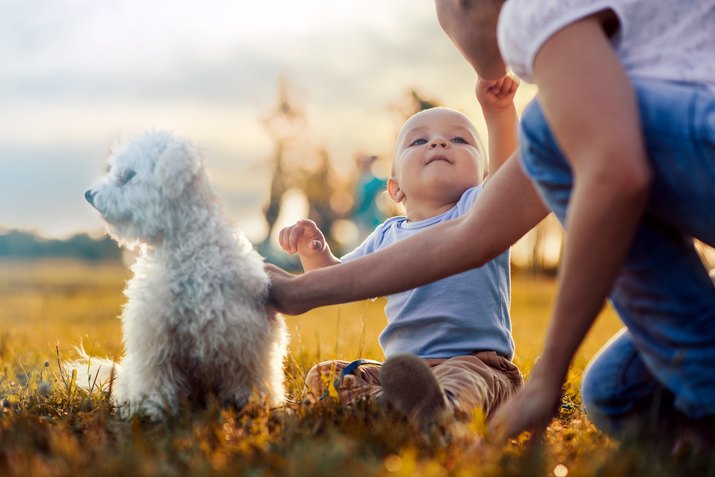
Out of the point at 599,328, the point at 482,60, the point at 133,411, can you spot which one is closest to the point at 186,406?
the point at 133,411

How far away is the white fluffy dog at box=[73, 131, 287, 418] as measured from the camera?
82.2 inches

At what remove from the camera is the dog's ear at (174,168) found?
6.88 feet

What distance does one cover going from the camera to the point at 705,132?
1.56 meters

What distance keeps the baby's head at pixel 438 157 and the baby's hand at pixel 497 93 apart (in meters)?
0.34

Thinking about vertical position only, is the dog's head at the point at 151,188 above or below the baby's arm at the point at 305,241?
above

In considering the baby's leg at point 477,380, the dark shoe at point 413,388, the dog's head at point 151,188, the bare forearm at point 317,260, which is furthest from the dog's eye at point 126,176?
the baby's leg at point 477,380

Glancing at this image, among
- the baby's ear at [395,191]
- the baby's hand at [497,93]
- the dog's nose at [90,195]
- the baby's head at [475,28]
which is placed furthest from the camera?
the baby's ear at [395,191]

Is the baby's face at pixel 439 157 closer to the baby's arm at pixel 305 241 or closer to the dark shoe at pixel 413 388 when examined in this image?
the baby's arm at pixel 305 241

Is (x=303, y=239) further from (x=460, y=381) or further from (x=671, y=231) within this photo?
(x=671, y=231)

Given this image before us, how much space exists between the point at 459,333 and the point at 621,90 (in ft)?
4.77

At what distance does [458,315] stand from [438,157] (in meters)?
0.66

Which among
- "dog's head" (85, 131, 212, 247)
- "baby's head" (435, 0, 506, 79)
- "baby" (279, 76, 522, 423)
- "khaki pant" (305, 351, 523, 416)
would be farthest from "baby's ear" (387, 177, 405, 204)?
"dog's head" (85, 131, 212, 247)

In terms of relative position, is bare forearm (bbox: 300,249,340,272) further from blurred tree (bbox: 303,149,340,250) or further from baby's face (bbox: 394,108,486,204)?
blurred tree (bbox: 303,149,340,250)

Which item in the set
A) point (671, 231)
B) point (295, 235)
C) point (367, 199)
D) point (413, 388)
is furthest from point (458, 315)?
point (367, 199)
